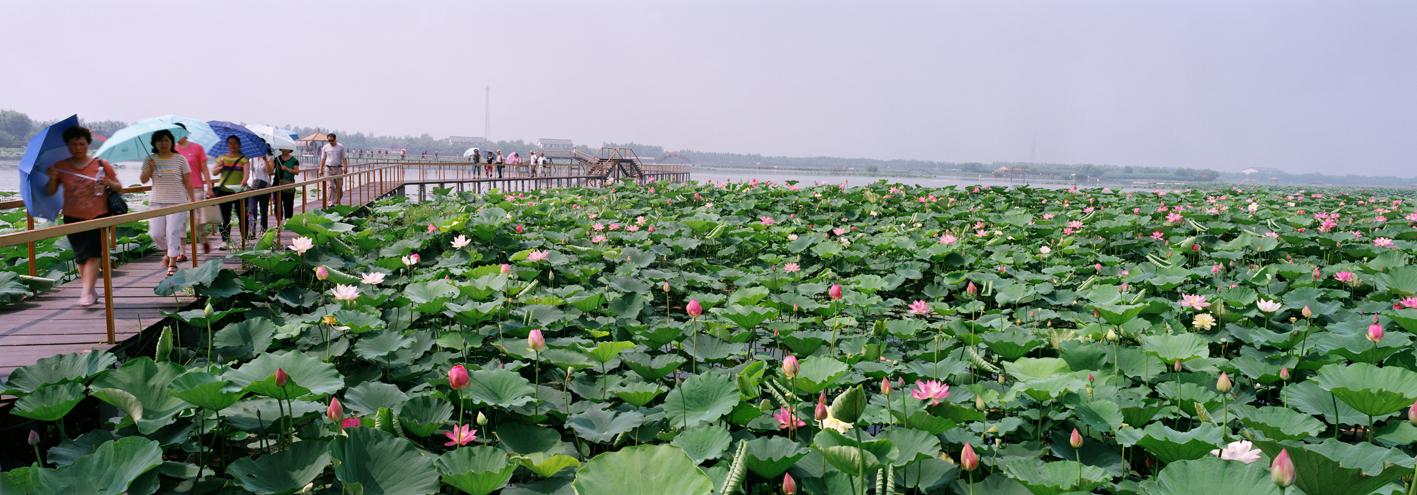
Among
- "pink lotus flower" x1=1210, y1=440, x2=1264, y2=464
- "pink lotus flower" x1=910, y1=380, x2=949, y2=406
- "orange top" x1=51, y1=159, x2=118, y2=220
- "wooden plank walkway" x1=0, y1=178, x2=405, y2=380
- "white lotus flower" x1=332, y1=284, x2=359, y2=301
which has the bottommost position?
"wooden plank walkway" x1=0, y1=178, x2=405, y2=380

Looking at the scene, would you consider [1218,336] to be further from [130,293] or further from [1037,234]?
[130,293]

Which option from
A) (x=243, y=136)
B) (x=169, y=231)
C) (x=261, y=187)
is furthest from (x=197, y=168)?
(x=261, y=187)

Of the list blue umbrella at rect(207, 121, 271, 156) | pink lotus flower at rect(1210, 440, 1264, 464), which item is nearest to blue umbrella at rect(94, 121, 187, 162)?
blue umbrella at rect(207, 121, 271, 156)

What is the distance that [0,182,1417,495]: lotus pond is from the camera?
1.52 m

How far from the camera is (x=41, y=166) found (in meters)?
3.04

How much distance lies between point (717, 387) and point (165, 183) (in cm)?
382

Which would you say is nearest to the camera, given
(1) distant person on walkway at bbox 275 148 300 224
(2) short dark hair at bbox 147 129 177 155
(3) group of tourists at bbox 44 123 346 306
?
(3) group of tourists at bbox 44 123 346 306

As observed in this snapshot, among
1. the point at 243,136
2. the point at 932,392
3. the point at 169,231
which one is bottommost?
the point at 932,392

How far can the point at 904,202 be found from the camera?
802 cm

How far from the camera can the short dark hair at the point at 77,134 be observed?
10.3 ft

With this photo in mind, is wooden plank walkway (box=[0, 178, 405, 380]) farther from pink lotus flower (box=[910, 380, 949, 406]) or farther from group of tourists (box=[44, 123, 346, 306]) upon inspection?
pink lotus flower (box=[910, 380, 949, 406])

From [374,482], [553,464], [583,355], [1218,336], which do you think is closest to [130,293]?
[583,355]

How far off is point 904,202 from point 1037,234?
7.81 ft

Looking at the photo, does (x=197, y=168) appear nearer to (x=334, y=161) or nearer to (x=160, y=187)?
(x=160, y=187)
